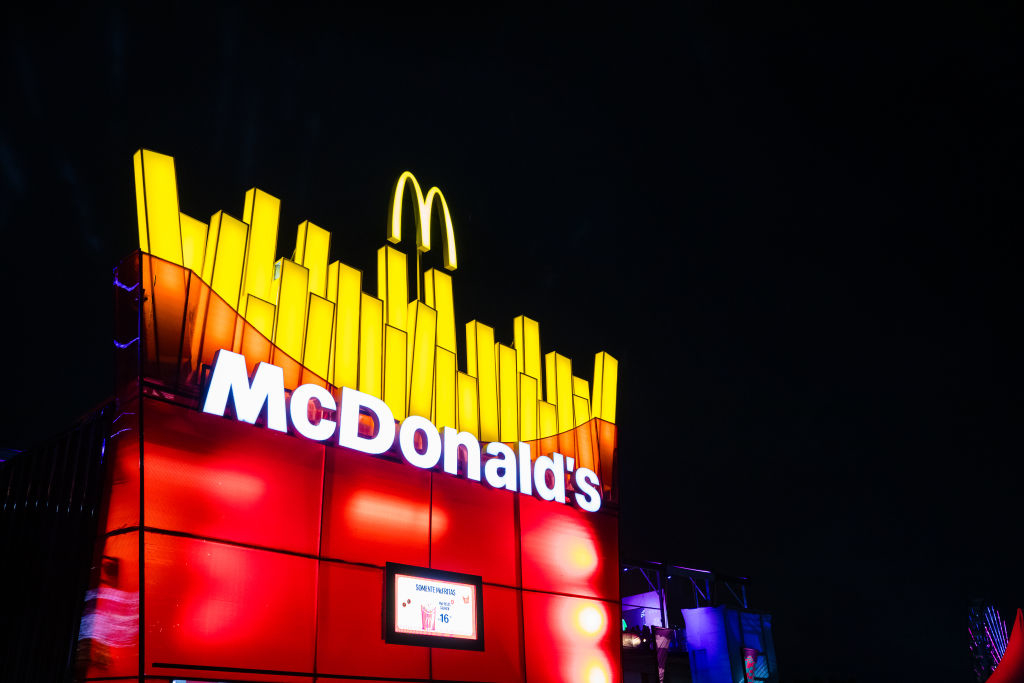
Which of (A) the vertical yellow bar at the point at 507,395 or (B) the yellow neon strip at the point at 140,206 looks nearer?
(B) the yellow neon strip at the point at 140,206

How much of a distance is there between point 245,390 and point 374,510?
3.28 metres

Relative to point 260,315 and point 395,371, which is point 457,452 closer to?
point 395,371

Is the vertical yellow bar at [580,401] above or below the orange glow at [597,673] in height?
above

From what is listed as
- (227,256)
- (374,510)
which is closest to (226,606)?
(374,510)

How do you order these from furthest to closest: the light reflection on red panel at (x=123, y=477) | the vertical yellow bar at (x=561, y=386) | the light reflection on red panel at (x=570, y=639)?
the vertical yellow bar at (x=561, y=386)
the light reflection on red panel at (x=570, y=639)
the light reflection on red panel at (x=123, y=477)

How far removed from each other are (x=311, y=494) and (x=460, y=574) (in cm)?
339

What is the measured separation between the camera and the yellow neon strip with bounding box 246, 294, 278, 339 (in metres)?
13.4

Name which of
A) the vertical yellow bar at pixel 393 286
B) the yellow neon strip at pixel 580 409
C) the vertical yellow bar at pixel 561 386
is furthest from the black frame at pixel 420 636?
the yellow neon strip at pixel 580 409

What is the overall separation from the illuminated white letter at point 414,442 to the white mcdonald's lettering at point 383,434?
0.02m

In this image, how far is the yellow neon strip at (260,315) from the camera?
13.4m

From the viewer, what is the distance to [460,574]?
14.9 m

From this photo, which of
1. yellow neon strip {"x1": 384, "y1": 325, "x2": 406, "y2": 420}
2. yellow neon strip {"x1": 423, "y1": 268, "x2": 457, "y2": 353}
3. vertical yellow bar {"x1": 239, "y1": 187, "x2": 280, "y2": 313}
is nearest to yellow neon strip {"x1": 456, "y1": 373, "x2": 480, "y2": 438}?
yellow neon strip {"x1": 423, "y1": 268, "x2": 457, "y2": 353}

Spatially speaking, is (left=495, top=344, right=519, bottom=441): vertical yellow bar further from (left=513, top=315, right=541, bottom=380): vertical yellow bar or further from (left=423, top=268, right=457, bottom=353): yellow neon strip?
(left=423, top=268, right=457, bottom=353): yellow neon strip

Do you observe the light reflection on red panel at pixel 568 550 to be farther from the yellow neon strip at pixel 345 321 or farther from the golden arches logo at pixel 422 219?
the golden arches logo at pixel 422 219
